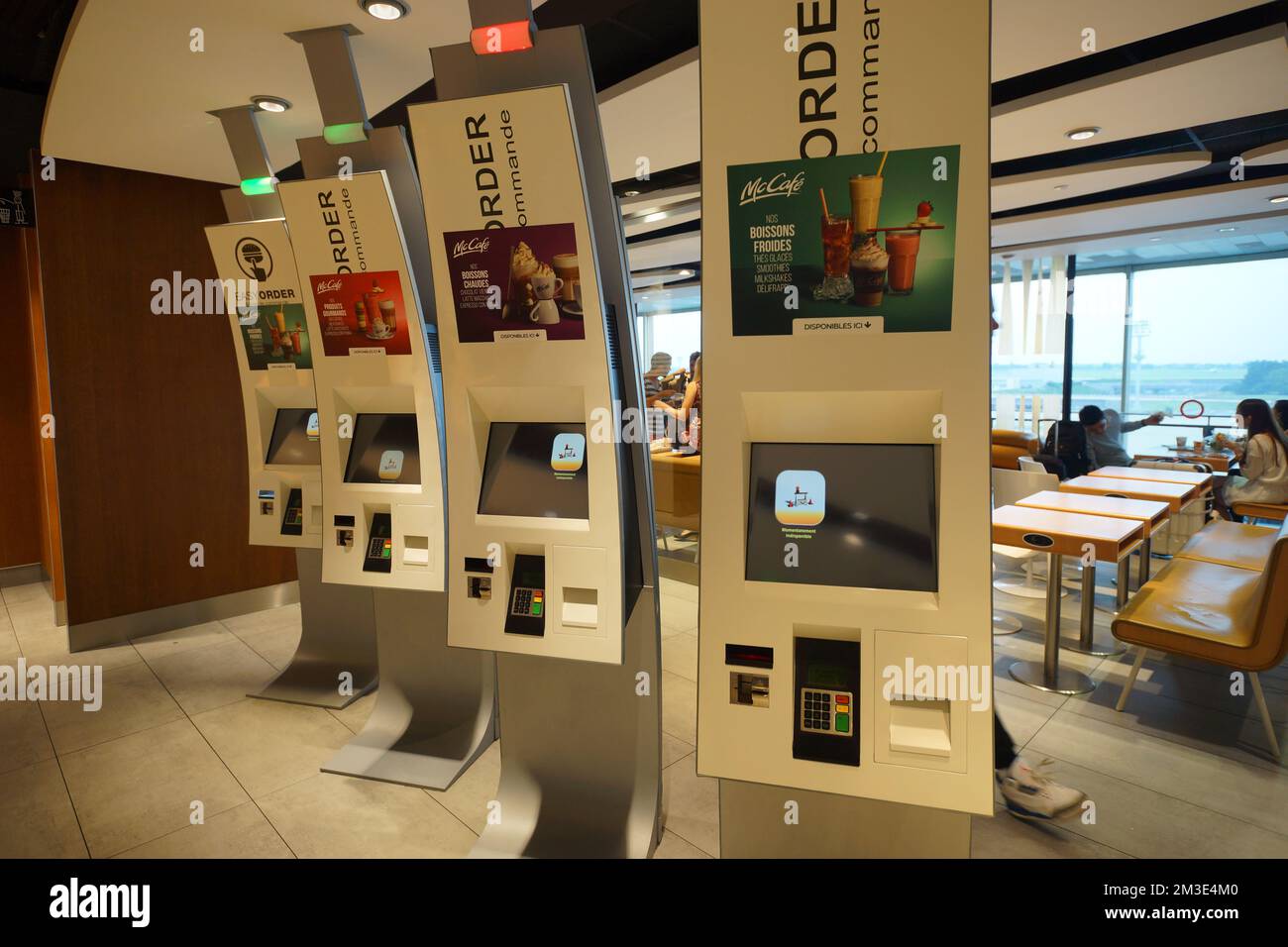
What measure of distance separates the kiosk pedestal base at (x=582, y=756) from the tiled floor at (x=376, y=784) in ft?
0.66

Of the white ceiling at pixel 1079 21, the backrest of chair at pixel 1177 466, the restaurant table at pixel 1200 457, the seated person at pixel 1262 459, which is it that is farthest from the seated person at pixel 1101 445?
the white ceiling at pixel 1079 21

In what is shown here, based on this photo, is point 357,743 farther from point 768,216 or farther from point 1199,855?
point 1199,855

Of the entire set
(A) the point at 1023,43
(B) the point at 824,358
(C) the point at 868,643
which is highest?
(A) the point at 1023,43

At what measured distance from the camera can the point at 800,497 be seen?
1.59 metres

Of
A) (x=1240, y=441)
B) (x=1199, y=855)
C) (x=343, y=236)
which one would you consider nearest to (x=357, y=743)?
(x=343, y=236)

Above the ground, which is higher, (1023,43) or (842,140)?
(1023,43)

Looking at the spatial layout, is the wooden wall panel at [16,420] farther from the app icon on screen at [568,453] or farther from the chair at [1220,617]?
the chair at [1220,617]

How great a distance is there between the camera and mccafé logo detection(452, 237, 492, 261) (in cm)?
209

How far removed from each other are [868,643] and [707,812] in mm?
1552

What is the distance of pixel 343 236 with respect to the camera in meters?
2.75

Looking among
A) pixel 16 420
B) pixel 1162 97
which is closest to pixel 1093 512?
pixel 1162 97

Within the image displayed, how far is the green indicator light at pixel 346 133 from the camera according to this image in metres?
2.82

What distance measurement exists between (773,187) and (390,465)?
2.02 m

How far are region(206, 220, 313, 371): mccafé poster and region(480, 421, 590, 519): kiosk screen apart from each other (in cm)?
189
